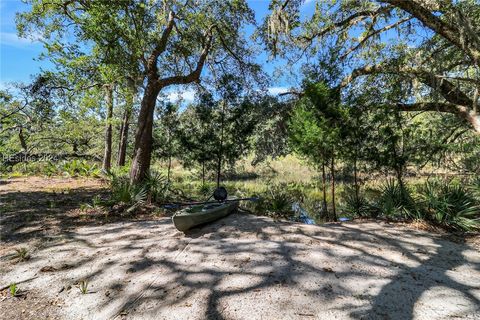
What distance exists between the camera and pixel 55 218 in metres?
6.39

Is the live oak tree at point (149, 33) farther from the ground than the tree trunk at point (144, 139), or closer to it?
farther from the ground

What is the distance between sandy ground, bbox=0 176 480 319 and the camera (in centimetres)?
312

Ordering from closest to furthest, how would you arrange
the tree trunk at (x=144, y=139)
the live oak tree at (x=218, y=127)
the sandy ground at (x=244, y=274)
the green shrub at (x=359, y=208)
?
the sandy ground at (x=244, y=274)
the green shrub at (x=359, y=208)
the tree trunk at (x=144, y=139)
the live oak tree at (x=218, y=127)

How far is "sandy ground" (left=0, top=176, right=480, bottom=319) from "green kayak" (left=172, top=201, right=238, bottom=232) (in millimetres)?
230

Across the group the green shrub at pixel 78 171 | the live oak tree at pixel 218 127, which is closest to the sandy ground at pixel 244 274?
the live oak tree at pixel 218 127

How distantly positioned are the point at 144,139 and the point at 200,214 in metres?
3.84

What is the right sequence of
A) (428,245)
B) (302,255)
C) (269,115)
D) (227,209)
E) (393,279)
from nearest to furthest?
(393,279) < (302,255) < (428,245) < (227,209) < (269,115)

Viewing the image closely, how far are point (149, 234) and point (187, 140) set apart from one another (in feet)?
29.1

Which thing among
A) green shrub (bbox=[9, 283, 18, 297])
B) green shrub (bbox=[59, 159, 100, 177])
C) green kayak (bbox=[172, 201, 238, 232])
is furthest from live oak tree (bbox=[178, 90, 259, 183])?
green shrub (bbox=[9, 283, 18, 297])

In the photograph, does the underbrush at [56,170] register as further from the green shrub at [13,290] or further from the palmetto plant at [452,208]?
the palmetto plant at [452,208]

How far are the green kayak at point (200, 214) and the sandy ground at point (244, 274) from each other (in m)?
0.23

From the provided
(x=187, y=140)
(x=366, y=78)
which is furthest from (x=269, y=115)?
(x=187, y=140)

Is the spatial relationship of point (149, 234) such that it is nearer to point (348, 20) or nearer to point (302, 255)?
point (302, 255)

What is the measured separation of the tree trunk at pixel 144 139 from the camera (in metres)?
8.12
